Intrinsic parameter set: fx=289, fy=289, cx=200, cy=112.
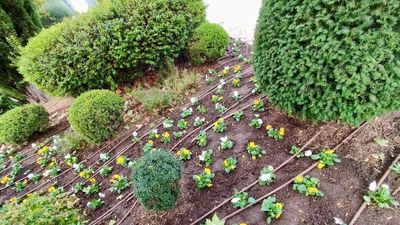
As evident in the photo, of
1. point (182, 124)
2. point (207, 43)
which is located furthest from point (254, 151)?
point (207, 43)

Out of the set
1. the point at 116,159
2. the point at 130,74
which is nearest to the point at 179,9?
the point at 130,74

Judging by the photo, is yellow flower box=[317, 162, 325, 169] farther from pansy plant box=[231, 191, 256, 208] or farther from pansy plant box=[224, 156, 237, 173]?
pansy plant box=[224, 156, 237, 173]

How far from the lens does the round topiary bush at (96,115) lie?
3744 millimetres

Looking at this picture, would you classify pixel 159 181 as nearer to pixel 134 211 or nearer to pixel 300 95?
pixel 134 211

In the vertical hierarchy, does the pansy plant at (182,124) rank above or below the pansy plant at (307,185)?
above

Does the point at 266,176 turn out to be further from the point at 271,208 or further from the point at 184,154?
the point at 184,154

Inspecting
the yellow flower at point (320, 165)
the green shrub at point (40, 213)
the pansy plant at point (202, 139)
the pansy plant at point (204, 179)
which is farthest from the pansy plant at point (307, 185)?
the green shrub at point (40, 213)

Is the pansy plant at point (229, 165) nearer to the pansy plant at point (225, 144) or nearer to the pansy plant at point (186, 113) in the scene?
the pansy plant at point (225, 144)

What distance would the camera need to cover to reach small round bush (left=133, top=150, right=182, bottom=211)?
226 cm

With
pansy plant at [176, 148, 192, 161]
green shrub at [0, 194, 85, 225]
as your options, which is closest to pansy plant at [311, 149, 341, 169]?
pansy plant at [176, 148, 192, 161]

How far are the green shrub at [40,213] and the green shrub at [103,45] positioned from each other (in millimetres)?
2584

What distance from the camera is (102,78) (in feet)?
15.7

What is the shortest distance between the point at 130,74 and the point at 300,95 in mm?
3357

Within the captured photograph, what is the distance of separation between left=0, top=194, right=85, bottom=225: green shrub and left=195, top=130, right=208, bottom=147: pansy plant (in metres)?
1.39
